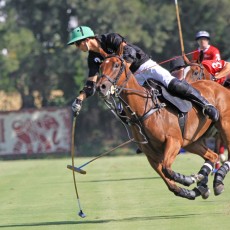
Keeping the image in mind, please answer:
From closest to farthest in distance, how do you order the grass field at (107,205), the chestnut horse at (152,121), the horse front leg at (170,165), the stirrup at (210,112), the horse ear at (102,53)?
the grass field at (107,205) → the chestnut horse at (152,121) → the horse front leg at (170,165) → the horse ear at (102,53) → the stirrup at (210,112)

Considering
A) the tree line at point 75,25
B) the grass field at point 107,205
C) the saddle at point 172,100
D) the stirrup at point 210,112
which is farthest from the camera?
the tree line at point 75,25

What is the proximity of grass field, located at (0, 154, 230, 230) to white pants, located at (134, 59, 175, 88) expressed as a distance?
5.77 feet

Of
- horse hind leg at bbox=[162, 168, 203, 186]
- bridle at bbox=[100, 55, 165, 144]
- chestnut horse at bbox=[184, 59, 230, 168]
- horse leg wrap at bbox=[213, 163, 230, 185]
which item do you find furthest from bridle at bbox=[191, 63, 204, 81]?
horse hind leg at bbox=[162, 168, 203, 186]

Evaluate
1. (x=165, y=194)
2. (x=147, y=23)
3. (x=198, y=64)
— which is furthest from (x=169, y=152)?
(x=147, y=23)

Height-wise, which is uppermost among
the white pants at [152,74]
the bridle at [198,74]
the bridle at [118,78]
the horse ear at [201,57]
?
the bridle at [118,78]

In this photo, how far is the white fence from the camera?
34.2 meters

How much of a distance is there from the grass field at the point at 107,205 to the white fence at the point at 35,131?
16.3 meters

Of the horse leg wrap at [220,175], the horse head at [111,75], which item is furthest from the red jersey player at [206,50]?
the horse head at [111,75]

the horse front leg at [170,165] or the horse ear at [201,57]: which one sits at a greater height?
the horse ear at [201,57]

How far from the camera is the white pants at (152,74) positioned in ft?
35.7

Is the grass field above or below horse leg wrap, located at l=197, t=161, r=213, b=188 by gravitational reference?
below

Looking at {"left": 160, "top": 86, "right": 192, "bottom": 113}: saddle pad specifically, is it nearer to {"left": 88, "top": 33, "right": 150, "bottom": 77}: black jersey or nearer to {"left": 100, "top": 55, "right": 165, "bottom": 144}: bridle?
{"left": 100, "top": 55, "right": 165, "bottom": 144}: bridle

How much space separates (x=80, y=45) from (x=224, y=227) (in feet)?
10.3

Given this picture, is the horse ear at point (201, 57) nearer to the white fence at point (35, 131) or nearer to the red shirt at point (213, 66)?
the red shirt at point (213, 66)
